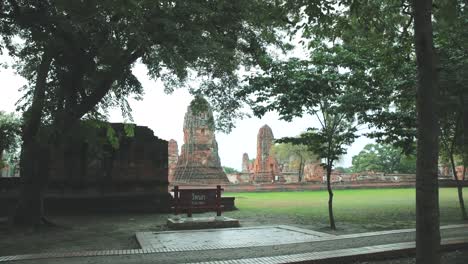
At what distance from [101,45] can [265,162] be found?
43.0 meters

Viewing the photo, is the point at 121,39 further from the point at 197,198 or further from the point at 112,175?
the point at 112,175

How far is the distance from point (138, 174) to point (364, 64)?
11.2 m

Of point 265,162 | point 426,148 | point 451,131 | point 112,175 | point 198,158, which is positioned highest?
point 451,131

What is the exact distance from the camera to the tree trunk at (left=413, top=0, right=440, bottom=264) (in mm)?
4469

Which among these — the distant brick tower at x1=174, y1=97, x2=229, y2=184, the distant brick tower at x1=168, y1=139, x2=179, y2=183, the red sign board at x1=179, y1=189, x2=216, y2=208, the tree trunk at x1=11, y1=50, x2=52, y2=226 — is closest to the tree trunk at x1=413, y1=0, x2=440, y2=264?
the red sign board at x1=179, y1=189, x2=216, y2=208

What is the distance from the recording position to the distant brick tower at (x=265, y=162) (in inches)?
1957

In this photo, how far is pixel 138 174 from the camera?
18.8 metres

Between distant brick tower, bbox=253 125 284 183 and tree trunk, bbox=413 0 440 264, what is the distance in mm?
44749

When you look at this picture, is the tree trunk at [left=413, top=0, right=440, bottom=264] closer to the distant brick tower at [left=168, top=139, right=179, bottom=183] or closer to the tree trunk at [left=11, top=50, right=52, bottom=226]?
the tree trunk at [left=11, top=50, right=52, bottom=226]

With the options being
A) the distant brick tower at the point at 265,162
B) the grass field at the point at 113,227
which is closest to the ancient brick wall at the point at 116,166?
the grass field at the point at 113,227

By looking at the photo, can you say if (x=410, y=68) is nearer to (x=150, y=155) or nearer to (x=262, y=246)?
(x=262, y=246)

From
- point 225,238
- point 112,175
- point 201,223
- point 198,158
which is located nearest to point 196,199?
point 201,223

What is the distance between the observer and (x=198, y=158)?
138 feet

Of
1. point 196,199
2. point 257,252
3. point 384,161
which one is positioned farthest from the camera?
point 384,161
